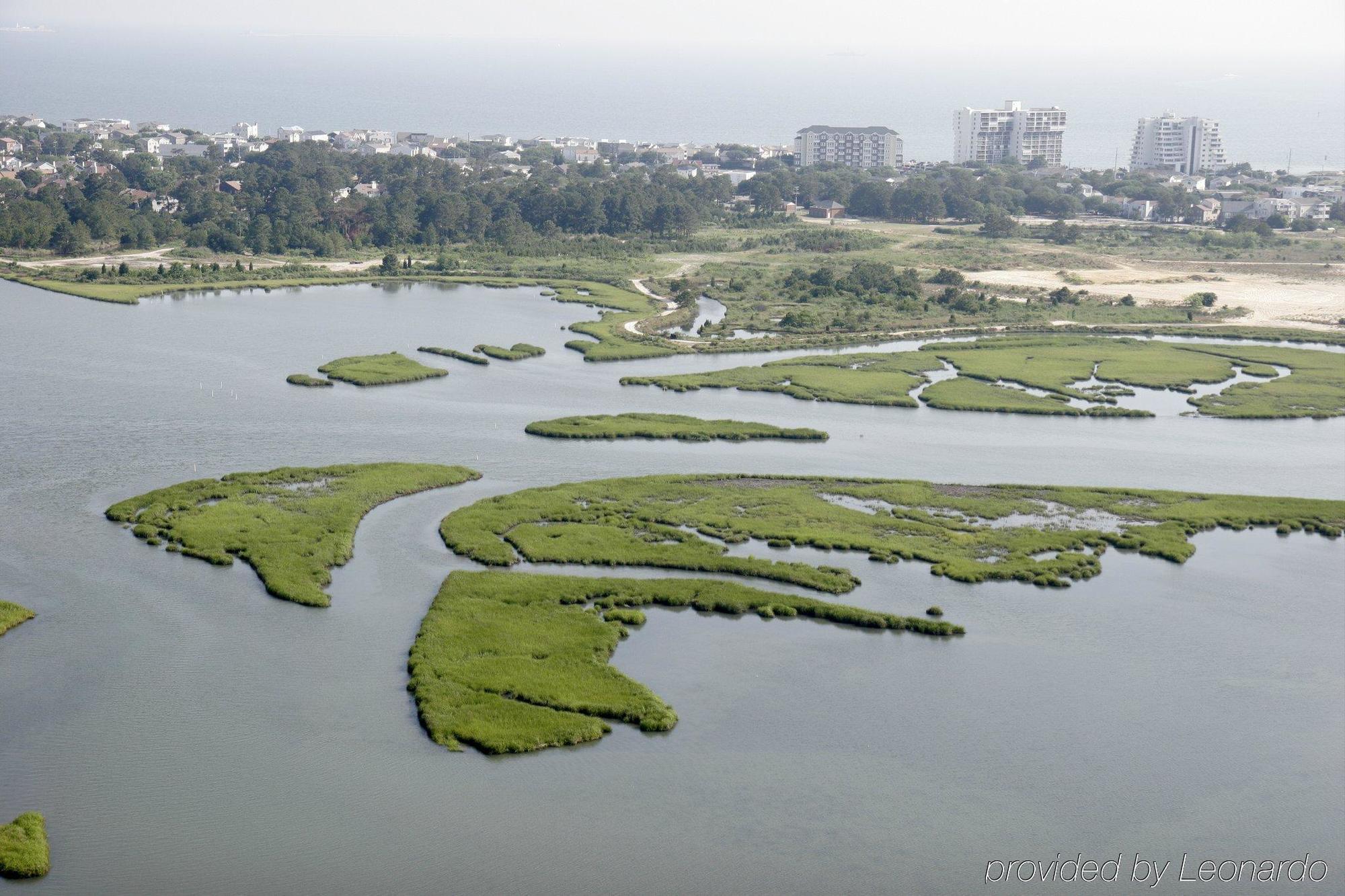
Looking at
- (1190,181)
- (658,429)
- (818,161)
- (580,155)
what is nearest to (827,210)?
(818,161)

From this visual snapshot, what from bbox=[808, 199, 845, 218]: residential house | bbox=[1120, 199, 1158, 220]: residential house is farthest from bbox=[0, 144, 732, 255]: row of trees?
bbox=[1120, 199, 1158, 220]: residential house

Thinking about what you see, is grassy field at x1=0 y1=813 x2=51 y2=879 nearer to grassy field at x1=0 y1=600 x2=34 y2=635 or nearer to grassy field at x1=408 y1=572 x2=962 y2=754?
grassy field at x1=408 y1=572 x2=962 y2=754

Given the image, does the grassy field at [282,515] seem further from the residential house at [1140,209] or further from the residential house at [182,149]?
the residential house at [182,149]

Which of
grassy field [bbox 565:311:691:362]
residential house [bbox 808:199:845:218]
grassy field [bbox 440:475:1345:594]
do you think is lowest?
grassy field [bbox 440:475:1345:594]

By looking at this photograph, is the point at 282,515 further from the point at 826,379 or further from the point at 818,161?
the point at 818,161

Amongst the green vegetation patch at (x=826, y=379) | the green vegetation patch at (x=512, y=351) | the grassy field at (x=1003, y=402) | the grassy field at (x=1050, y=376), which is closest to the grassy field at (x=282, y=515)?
the green vegetation patch at (x=826, y=379)

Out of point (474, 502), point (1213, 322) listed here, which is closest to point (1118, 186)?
point (1213, 322)

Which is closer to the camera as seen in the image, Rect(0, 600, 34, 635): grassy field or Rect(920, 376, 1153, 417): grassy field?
Rect(0, 600, 34, 635): grassy field
